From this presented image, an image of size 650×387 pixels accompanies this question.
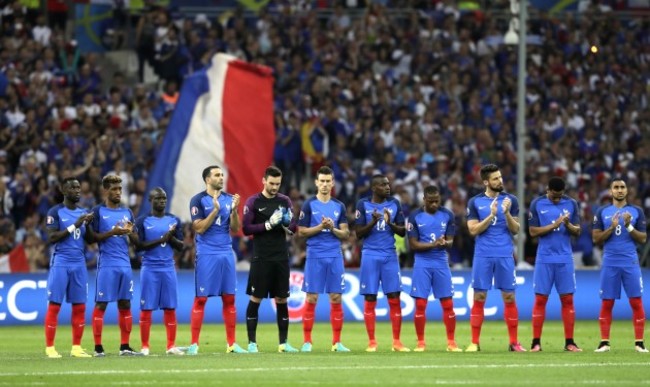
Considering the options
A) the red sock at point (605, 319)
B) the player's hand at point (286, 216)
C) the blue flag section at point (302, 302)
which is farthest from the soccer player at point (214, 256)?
the blue flag section at point (302, 302)

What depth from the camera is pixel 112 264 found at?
2208 centimetres

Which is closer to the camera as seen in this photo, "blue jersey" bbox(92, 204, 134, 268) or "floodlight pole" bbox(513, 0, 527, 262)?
"blue jersey" bbox(92, 204, 134, 268)

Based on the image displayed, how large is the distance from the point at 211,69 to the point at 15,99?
4.66 m

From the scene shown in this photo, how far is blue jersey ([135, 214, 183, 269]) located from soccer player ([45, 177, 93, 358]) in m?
0.86

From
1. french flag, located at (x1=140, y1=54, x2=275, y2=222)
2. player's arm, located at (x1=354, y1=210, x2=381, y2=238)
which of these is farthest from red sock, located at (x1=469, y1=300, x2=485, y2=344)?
french flag, located at (x1=140, y1=54, x2=275, y2=222)

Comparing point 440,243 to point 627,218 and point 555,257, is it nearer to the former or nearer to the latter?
point 555,257

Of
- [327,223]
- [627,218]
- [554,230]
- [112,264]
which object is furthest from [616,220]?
[112,264]

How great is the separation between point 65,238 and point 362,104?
1755cm

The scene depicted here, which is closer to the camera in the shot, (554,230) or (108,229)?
(108,229)

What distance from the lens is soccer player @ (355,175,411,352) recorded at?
75.0ft

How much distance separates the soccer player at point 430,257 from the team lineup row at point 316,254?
2 cm

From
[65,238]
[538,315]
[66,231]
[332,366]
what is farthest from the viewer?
[538,315]

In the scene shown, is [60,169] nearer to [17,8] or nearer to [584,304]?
[17,8]

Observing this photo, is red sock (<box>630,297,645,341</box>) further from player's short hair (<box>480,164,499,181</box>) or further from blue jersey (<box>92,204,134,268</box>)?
blue jersey (<box>92,204,134,268</box>)
